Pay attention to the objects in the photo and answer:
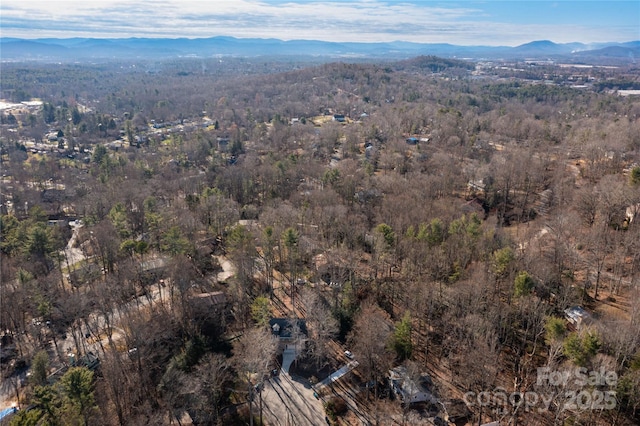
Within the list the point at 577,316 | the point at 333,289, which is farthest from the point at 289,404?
the point at 577,316

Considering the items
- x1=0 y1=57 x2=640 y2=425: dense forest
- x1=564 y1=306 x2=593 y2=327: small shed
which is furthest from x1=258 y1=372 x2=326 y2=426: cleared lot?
x1=564 y1=306 x2=593 y2=327: small shed

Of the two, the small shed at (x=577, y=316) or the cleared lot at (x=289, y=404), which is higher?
the small shed at (x=577, y=316)

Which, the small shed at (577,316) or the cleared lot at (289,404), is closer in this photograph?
the cleared lot at (289,404)

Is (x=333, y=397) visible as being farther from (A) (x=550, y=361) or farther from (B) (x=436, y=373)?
(A) (x=550, y=361)

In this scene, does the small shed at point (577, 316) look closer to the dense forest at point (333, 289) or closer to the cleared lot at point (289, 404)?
the dense forest at point (333, 289)

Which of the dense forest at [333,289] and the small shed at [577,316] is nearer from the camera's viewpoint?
the dense forest at [333,289]

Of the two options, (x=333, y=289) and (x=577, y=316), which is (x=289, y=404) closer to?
A: (x=333, y=289)

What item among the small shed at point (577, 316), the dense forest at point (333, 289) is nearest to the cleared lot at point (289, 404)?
the dense forest at point (333, 289)

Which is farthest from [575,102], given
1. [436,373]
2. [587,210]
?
[436,373]

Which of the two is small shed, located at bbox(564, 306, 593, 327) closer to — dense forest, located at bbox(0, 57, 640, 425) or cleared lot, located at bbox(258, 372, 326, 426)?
dense forest, located at bbox(0, 57, 640, 425)
